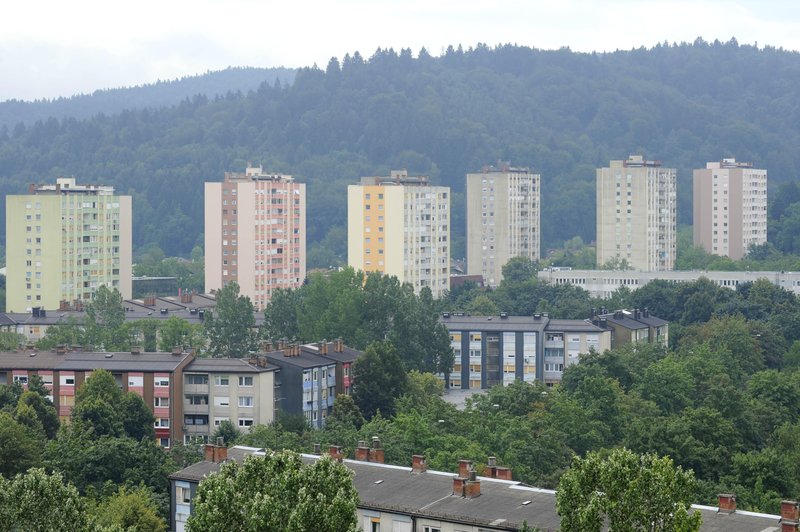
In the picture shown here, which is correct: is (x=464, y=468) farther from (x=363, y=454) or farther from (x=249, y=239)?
(x=249, y=239)

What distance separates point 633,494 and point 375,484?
1119 centimetres

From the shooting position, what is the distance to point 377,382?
5872 cm

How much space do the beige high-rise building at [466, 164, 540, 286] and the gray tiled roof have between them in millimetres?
91637

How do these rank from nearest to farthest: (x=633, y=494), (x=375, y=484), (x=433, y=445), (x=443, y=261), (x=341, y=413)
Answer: (x=633, y=494)
(x=375, y=484)
(x=433, y=445)
(x=341, y=413)
(x=443, y=261)

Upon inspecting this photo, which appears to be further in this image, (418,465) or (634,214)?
(634,214)

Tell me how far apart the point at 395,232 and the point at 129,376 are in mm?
48429

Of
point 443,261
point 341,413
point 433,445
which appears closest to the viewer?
point 433,445

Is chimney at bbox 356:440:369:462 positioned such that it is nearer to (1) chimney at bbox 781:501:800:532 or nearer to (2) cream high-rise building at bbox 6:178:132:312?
(1) chimney at bbox 781:501:800:532

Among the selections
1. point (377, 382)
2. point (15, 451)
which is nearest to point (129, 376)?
point (377, 382)

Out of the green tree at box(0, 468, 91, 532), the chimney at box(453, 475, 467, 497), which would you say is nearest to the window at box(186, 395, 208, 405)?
the chimney at box(453, 475, 467, 497)

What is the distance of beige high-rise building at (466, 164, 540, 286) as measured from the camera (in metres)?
128

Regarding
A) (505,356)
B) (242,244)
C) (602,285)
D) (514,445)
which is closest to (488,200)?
(602,285)

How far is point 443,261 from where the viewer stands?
107 meters

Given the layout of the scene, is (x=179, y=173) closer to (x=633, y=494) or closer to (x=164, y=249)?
(x=164, y=249)
